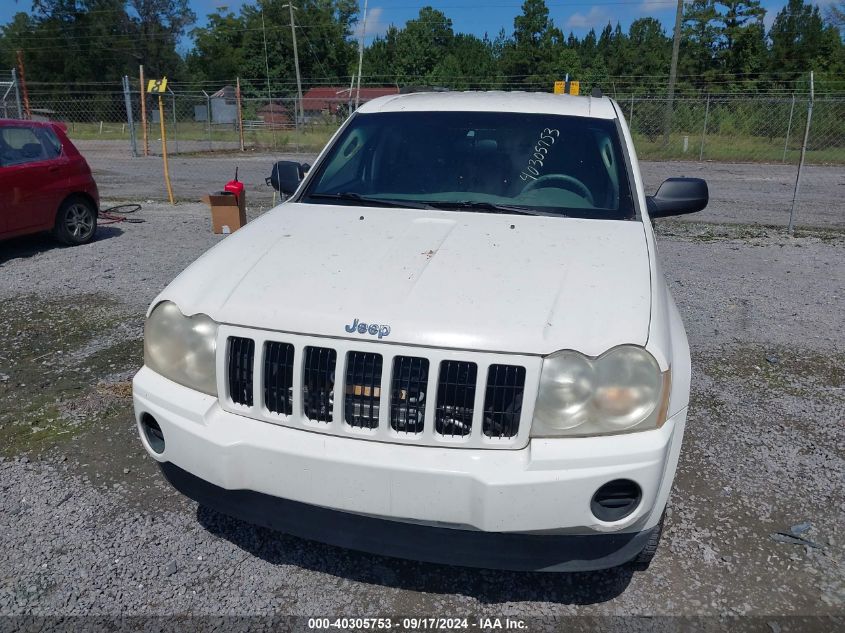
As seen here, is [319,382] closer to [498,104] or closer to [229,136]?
[498,104]

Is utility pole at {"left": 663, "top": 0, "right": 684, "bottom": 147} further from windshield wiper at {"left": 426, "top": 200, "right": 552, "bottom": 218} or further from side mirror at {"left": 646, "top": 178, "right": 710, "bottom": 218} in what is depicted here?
windshield wiper at {"left": 426, "top": 200, "right": 552, "bottom": 218}

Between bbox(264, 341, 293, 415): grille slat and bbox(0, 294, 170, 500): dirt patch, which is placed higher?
bbox(264, 341, 293, 415): grille slat

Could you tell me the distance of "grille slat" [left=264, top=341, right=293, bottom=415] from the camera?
95.6 inches

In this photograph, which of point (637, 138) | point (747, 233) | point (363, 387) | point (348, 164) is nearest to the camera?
point (363, 387)

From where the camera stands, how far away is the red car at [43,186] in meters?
7.77

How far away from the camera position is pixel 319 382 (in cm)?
240

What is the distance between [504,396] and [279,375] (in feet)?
2.55

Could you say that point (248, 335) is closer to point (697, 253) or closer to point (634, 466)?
point (634, 466)

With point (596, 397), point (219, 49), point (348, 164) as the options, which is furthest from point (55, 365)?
point (219, 49)

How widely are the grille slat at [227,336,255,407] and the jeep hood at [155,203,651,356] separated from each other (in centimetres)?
8

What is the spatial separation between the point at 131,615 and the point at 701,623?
2.08 meters

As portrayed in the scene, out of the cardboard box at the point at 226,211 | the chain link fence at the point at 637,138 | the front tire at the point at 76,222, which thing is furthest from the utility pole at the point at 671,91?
the front tire at the point at 76,222

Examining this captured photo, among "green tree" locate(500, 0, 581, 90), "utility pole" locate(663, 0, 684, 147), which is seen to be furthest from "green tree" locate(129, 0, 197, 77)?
"utility pole" locate(663, 0, 684, 147)

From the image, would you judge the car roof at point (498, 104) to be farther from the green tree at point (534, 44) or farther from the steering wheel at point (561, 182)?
the green tree at point (534, 44)
